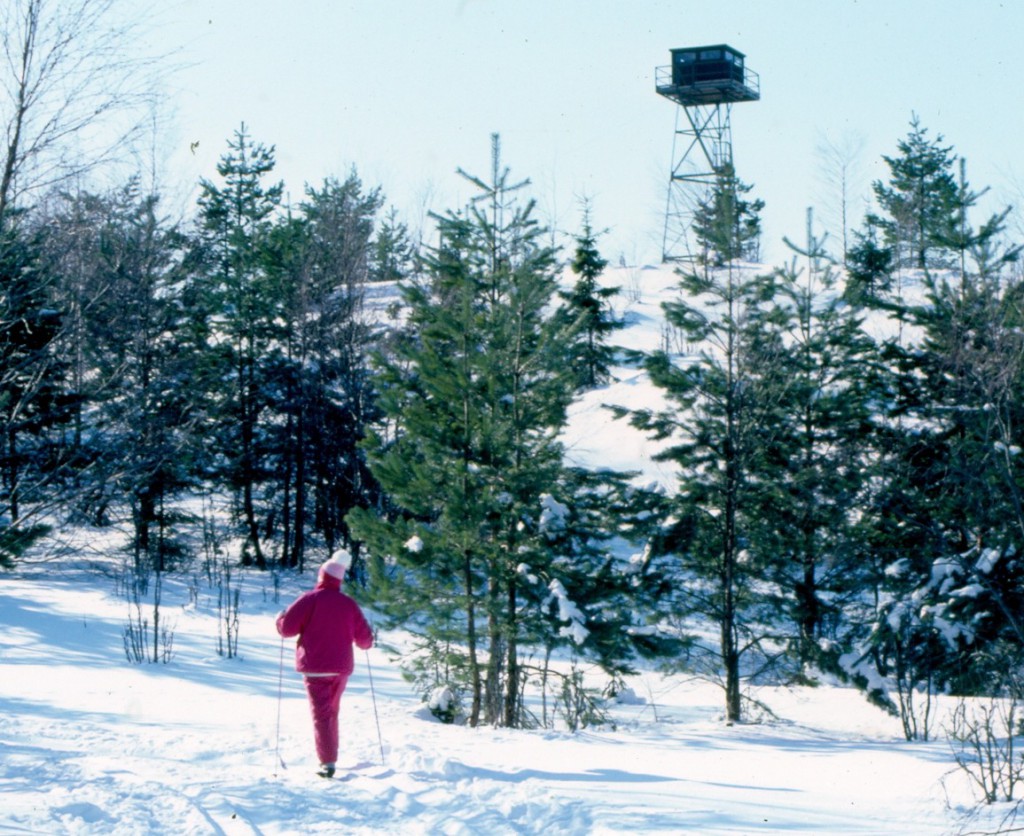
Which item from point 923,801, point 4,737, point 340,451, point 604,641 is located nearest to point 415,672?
point 604,641

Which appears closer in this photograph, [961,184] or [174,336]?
[961,184]

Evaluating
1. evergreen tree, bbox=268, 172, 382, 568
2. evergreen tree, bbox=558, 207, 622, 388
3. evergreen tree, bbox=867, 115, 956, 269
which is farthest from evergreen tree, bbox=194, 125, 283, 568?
evergreen tree, bbox=867, 115, 956, 269

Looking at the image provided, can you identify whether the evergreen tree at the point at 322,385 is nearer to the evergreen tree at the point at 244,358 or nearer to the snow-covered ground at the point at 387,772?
the evergreen tree at the point at 244,358

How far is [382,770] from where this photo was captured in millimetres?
7262

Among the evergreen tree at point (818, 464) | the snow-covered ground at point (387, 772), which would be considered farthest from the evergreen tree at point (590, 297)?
the snow-covered ground at point (387, 772)

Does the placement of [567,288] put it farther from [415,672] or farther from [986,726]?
[986,726]

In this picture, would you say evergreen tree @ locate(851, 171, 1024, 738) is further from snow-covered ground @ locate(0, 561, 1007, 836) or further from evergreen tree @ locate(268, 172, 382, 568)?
evergreen tree @ locate(268, 172, 382, 568)

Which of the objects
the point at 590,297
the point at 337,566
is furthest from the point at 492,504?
the point at 590,297

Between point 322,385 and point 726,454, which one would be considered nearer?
point 726,454

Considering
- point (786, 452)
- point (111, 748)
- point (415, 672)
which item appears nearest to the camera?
point (111, 748)

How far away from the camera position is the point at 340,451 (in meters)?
28.2

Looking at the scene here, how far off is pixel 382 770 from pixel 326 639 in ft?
3.40

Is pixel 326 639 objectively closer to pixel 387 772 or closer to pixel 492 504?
pixel 387 772

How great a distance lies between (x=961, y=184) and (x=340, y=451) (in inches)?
664
